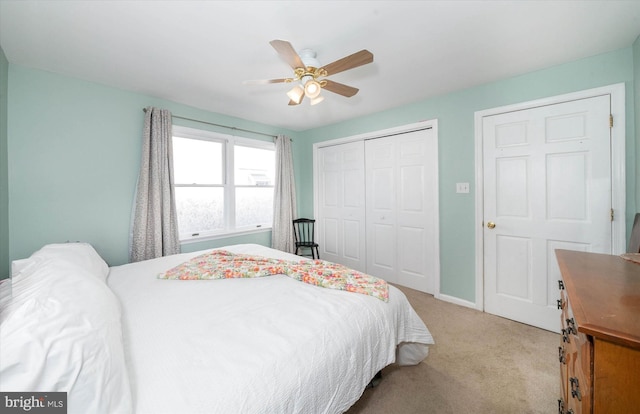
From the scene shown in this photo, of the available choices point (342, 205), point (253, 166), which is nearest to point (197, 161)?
point (253, 166)

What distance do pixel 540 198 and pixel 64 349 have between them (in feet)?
10.8

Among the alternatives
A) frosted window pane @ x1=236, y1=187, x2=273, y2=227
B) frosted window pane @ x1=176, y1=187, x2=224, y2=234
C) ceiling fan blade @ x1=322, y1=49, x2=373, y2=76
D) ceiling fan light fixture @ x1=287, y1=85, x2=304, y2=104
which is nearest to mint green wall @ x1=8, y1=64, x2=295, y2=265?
frosted window pane @ x1=176, y1=187, x2=224, y2=234

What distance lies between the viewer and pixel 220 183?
3.56 m

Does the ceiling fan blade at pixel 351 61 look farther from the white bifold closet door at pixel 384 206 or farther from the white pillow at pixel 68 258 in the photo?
the white pillow at pixel 68 258

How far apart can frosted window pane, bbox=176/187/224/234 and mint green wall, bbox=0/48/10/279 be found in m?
1.36

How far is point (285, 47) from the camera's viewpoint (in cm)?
152

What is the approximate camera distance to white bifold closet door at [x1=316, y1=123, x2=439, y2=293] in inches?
124

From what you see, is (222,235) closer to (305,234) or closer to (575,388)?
(305,234)

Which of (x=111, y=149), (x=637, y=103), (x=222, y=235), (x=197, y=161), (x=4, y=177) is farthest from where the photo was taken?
(x=222, y=235)

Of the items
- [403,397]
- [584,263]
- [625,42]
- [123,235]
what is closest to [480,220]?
[584,263]

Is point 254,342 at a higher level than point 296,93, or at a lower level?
lower

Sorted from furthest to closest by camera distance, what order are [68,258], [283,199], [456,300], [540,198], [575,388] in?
[283,199] → [456,300] → [540,198] → [68,258] → [575,388]

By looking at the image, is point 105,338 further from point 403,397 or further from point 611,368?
point 403,397

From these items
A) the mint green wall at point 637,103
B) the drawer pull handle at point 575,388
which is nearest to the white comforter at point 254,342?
the drawer pull handle at point 575,388
